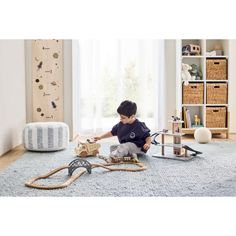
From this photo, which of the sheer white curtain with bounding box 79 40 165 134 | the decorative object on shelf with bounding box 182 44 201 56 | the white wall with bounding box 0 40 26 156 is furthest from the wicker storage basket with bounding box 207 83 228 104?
the white wall with bounding box 0 40 26 156

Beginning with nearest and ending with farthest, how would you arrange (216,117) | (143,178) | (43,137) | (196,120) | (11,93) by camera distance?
1. (143,178)
2. (43,137)
3. (11,93)
4. (216,117)
5. (196,120)

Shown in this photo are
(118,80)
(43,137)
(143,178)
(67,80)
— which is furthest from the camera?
(118,80)

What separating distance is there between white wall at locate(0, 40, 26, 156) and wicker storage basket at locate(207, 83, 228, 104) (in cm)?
167

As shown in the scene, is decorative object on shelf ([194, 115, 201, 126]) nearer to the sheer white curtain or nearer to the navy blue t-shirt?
the sheer white curtain

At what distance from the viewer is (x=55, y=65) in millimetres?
3307

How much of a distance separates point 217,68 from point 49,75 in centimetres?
152

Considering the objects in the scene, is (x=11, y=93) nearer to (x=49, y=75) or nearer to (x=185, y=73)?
(x=49, y=75)

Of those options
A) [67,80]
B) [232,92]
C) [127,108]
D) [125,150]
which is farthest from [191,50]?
[125,150]

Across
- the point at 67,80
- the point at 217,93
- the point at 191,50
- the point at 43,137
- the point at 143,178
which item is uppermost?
the point at 191,50

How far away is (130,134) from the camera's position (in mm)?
2445

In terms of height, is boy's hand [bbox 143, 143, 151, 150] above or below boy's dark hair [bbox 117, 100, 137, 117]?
below

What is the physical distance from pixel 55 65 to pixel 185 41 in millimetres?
1307

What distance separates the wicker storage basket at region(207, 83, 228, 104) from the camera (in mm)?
3549
